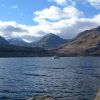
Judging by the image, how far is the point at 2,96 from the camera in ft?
197

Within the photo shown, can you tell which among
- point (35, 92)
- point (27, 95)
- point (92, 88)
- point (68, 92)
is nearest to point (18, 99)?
point (27, 95)

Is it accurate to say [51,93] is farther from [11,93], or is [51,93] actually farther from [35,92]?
[11,93]

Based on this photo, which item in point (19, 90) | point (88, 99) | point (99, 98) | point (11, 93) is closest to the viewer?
point (99, 98)

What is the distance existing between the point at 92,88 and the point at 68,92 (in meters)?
8.86

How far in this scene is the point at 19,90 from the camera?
69062mm

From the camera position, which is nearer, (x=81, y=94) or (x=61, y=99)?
(x=61, y=99)

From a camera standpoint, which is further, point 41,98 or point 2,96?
point 2,96

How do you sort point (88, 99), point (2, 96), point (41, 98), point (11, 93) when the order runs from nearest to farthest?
point (41, 98), point (88, 99), point (2, 96), point (11, 93)

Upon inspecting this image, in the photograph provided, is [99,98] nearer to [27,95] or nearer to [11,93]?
[27,95]

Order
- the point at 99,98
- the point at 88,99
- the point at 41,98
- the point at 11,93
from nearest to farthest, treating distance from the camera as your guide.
→ the point at 99,98 → the point at 41,98 → the point at 88,99 → the point at 11,93

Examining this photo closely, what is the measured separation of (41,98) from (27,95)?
71.5 feet

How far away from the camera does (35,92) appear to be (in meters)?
65.8

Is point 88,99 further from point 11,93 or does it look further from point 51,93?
point 11,93

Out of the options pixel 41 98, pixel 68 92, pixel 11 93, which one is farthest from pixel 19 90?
pixel 41 98
